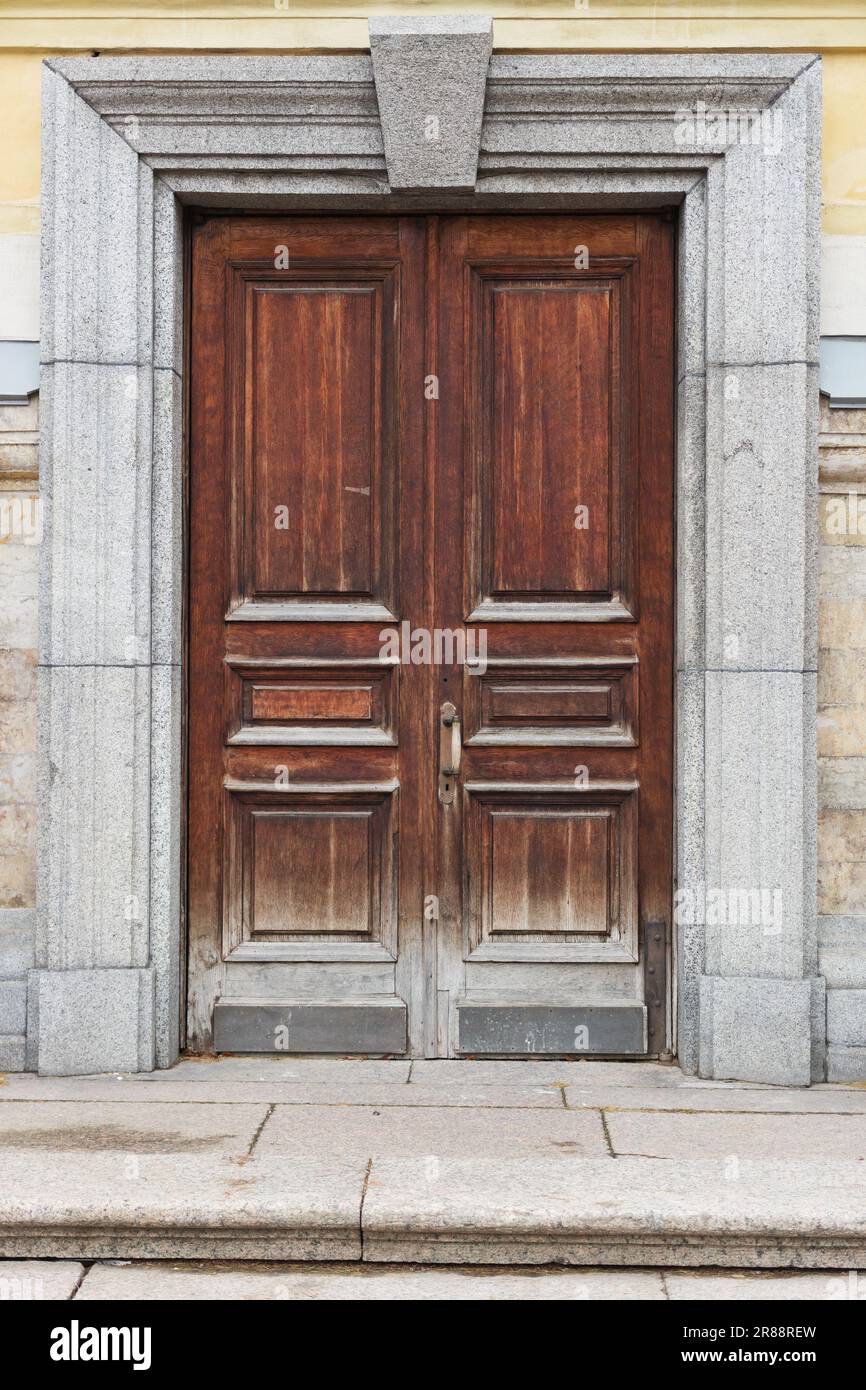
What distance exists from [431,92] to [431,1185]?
13.4 ft

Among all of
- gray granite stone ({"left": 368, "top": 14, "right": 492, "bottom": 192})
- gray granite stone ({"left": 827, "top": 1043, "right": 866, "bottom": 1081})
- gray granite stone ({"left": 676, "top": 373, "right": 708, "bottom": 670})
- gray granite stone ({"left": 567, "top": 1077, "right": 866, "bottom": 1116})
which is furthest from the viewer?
gray granite stone ({"left": 676, "top": 373, "right": 708, "bottom": 670})

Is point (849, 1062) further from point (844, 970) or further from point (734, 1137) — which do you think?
point (734, 1137)

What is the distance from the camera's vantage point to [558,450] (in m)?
6.07

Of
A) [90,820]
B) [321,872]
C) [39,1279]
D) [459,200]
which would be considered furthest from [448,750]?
[39,1279]

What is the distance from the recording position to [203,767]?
6.17 m

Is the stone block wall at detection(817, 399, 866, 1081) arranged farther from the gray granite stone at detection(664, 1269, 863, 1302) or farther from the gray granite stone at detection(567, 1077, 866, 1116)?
the gray granite stone at detection(664, 1269, 863, 1302)

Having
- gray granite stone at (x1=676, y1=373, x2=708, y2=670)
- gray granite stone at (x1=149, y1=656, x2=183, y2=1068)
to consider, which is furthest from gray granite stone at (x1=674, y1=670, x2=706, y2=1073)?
gray granite stone at (x1=149, y1=656, x2=183, y2=1068)

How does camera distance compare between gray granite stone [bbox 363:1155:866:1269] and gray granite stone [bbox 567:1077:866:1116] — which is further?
gray granite stone [bbox 567:1077:866:1116]

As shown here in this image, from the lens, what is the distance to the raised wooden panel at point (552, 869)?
6074 millimetres

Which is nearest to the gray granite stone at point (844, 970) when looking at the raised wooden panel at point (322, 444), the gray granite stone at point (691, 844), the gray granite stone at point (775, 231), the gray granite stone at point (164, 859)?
the gray granite stone at point (691, 844)

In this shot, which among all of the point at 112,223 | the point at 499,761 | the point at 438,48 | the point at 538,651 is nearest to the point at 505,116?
the point at 438,48

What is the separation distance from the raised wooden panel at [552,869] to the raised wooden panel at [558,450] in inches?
31.3

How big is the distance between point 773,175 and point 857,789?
249cm

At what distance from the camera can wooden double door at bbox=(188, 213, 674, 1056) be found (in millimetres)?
6070
